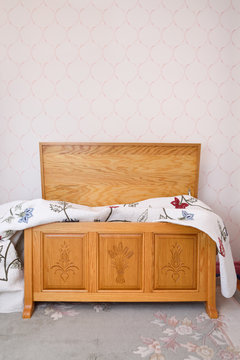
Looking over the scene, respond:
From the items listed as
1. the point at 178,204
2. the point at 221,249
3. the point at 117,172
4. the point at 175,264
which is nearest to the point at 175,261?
the point at 175,264

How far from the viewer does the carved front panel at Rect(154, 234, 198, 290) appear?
1.53 metres

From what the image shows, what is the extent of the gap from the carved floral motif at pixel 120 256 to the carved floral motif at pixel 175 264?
0.67ft

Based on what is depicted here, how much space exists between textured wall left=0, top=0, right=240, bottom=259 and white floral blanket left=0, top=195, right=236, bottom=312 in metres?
0.67

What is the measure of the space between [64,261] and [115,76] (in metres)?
1.40

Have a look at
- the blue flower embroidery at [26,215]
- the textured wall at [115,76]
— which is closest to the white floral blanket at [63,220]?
the blue flower embroidery at [26,215]

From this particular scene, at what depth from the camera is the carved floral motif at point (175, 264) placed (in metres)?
1.53

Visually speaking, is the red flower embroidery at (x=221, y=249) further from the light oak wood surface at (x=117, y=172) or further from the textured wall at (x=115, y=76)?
the textured wall at (x=115, y=76)

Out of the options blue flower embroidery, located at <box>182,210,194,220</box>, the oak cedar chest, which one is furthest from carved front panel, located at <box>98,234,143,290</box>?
blue flower embroidery, located at <box>182,210,194,220</box>

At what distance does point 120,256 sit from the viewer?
1.53 meters

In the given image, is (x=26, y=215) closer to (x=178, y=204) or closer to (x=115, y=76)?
(x=178, y=204)

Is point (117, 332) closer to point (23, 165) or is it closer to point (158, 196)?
point (158, 196)

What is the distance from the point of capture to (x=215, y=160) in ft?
7.22

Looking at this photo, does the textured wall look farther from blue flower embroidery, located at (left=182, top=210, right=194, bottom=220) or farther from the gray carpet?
the gray carpet

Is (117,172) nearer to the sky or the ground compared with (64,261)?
nearer to the sky
